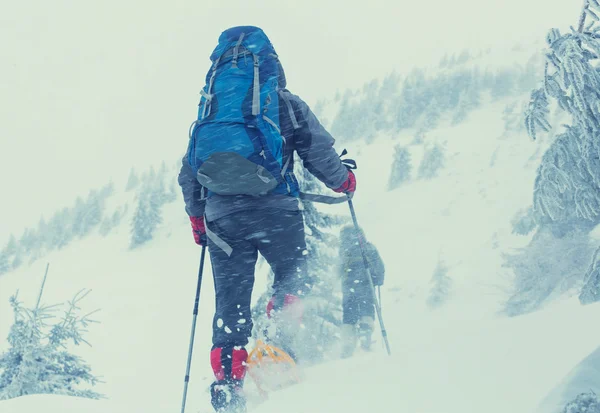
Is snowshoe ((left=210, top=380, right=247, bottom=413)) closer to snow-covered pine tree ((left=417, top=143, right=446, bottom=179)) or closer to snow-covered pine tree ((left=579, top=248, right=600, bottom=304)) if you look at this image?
snow-covered pine tree ((left=579, top=248, right=600, bottom=304))

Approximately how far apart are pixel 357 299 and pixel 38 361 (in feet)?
13.5

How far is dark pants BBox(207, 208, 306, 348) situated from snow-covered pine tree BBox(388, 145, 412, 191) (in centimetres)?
3111

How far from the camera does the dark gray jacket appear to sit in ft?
9.94

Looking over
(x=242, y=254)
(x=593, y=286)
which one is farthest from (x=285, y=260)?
(x=593, y=286)

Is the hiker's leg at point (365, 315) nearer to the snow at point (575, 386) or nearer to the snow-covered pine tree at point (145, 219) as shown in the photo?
the snow at point (575, 386)

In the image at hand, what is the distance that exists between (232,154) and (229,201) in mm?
325

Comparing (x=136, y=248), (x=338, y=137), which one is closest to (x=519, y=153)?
(x=338, y=137)

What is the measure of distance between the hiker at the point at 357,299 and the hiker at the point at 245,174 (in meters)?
3.72

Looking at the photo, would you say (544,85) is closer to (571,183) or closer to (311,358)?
(571,183)

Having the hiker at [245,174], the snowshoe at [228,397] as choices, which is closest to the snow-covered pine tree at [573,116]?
the hiker at [245,174]

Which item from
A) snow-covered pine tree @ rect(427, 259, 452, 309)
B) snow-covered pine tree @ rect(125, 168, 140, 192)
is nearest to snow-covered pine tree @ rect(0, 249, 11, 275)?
snow-covered pine tree @ rect(125, 168, 140, 192)

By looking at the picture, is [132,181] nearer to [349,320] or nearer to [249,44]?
[349,320]

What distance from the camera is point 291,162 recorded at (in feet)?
10.6

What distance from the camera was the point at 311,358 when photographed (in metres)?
8.34
